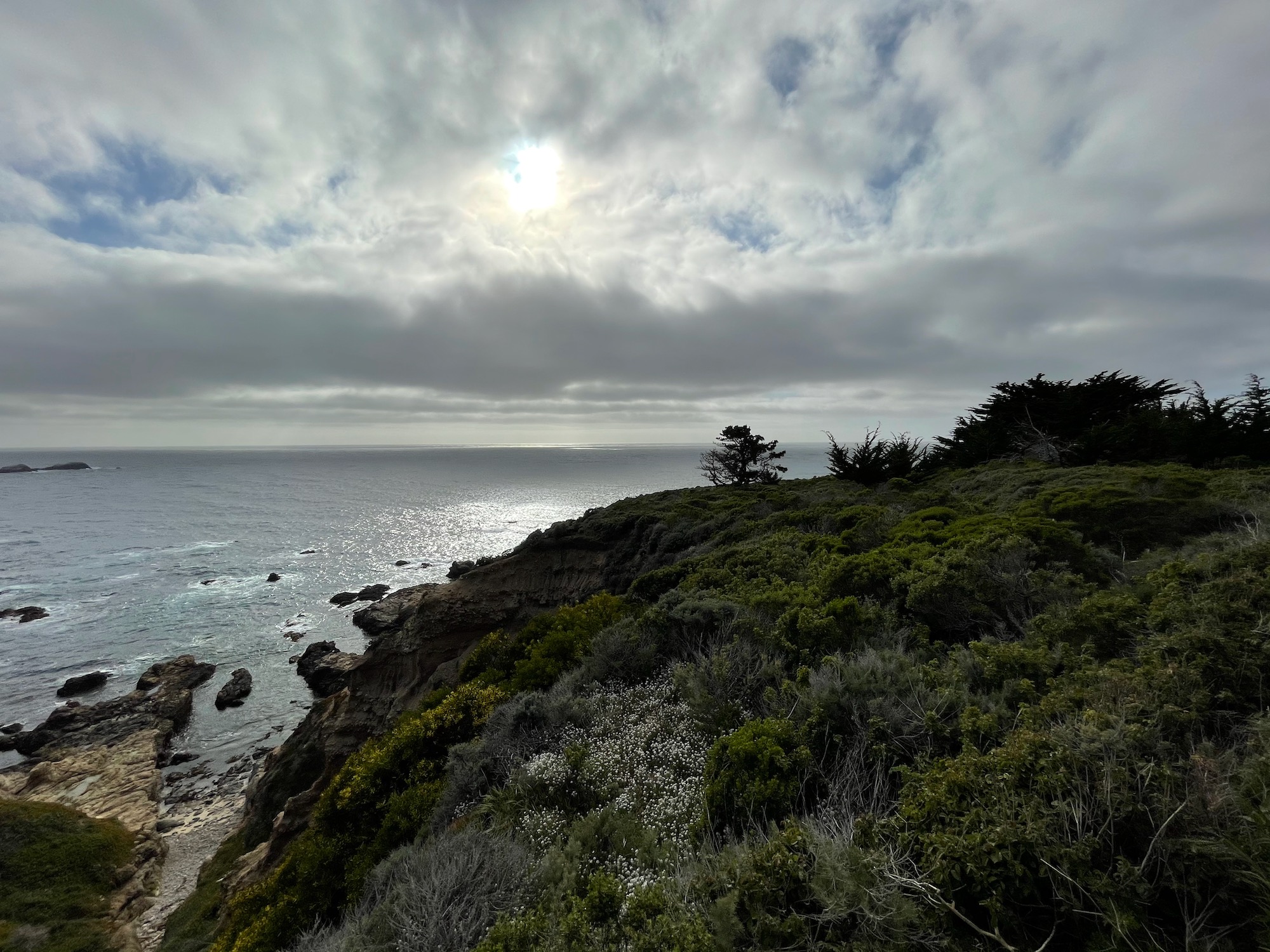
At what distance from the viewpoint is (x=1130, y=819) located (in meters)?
3.10

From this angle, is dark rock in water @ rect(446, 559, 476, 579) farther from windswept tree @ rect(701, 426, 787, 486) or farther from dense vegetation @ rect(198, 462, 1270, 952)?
dense vegetation @ rect(198, 462, 1270, 952)

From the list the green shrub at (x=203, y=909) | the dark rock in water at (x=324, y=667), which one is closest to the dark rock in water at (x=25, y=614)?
the dark rock in water at (x=324, y=667)

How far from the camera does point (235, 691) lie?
28.8 m

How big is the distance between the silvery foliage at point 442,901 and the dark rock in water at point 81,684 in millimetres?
37101

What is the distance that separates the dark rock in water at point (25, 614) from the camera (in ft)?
124

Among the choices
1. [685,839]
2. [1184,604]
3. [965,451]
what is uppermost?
[965,451]

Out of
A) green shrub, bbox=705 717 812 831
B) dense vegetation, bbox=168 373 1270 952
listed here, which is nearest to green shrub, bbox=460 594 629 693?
dense vegetation, bbox=168 373 1270 952

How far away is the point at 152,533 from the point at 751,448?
78288 mm

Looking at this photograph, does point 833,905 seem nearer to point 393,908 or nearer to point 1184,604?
point 393,908

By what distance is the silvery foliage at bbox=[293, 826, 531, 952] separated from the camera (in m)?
4.04

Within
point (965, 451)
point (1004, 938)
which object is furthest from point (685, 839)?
point (965, 451)

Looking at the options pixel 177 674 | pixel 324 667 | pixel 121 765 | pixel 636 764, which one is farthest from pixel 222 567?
pixel 636 764

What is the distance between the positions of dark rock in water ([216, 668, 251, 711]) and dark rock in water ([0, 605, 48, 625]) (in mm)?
22321

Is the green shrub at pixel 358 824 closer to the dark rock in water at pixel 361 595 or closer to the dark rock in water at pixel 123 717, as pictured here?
the dark rock in water at pixel 123 717
